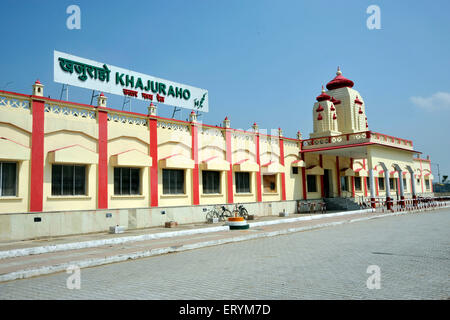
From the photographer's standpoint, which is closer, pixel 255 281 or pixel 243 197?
pixel 255 281

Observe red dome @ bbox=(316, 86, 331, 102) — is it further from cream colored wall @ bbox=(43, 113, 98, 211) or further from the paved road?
the paved road

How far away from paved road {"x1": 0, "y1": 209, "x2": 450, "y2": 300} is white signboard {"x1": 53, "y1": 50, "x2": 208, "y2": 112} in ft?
35.7

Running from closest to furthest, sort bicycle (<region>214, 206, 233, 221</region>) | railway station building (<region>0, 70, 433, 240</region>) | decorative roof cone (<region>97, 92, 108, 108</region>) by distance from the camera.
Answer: railway station building (<region>0, 70, 433, 240</region>)
decorative roof cone (<region>97, 92, 108, 108</region>)
bicycle (<region>214, 206, 233, 221</region>)

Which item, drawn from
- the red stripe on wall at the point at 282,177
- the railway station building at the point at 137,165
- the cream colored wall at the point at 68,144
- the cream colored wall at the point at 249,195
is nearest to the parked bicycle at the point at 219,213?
the railway station building at the point at 137,165

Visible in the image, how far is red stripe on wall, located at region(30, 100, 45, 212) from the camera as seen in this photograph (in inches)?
590

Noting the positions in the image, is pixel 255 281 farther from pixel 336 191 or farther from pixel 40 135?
pixel 336 191

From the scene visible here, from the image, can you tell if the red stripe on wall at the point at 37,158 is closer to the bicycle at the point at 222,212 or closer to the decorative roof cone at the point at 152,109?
the decorative roof cone at the point at 152,109

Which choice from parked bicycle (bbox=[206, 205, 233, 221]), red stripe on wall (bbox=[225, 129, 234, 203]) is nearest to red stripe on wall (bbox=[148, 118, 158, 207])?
parked bicycle (bbox=[206, 205, 233, 221])

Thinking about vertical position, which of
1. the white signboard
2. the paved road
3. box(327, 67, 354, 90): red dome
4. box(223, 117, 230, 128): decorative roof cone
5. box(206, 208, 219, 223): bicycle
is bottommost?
the paved road

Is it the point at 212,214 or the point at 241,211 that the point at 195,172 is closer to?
the point at 212,214

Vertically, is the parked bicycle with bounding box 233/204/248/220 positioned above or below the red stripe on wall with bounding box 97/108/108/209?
below

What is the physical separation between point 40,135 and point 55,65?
3460mm

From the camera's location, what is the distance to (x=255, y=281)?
670 cm
